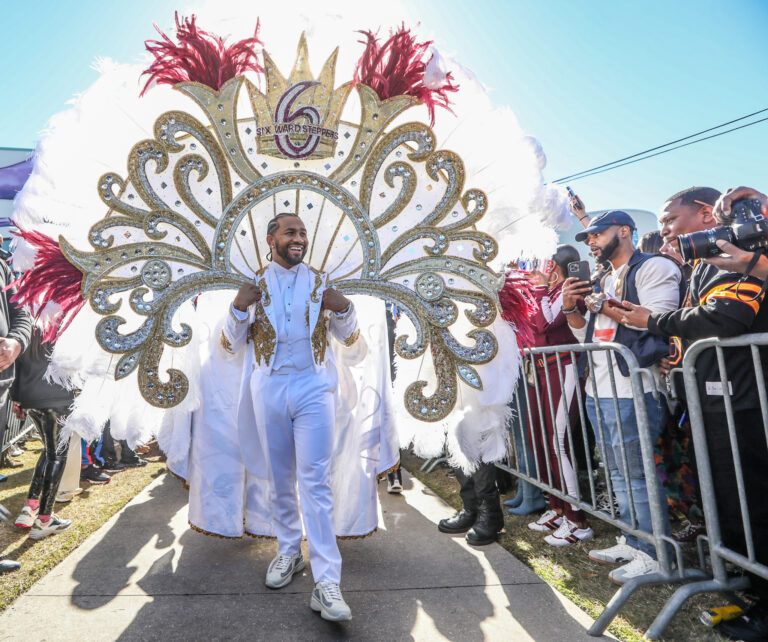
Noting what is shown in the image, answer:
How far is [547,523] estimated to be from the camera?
11.8ft

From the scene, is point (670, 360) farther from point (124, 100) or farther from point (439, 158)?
point (124, 100)

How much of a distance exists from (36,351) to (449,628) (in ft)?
10.3

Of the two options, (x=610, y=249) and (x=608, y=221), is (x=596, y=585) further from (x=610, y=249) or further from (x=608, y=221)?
(x=608, y=221)

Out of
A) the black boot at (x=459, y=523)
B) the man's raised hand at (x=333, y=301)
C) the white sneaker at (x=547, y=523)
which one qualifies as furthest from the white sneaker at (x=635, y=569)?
the man's raised hand at (x=333, y=301)

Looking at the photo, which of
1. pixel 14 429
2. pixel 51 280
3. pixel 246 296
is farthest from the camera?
pixel 14 429

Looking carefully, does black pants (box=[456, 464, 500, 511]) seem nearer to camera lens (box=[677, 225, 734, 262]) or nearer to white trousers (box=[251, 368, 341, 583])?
white trousers (box=[251, 368, 341, 583])

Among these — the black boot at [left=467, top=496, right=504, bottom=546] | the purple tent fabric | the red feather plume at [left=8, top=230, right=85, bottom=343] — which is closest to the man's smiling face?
the red feather plume at [left=8, top=230, right=85, bottom=343]

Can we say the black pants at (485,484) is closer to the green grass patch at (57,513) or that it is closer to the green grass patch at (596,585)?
the green grass patch at (596,585)

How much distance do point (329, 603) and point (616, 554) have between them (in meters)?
1.67

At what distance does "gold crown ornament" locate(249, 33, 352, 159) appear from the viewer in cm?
262

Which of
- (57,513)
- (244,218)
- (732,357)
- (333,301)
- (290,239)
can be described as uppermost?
(244,218)

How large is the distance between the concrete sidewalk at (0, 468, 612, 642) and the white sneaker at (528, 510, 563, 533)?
47 cm

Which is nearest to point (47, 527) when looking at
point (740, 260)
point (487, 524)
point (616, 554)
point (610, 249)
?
point (487, 524)

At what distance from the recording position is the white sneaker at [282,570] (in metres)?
2.76
